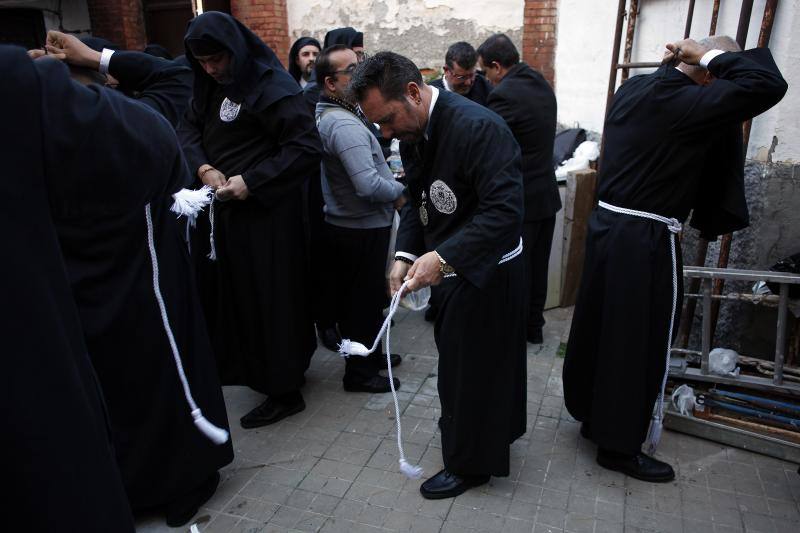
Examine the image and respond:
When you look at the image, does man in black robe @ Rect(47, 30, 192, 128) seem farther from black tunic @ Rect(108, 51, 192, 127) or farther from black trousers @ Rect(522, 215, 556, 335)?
black trousers @ Rect(522, 215, 556, 335)

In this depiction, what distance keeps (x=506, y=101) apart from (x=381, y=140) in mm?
923

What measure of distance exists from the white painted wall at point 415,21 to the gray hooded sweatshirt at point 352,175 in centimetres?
441

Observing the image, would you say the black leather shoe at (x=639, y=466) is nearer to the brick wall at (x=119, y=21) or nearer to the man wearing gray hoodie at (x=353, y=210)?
the man wearing gray hoodie at (x=353, y=210)

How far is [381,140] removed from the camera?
4.34 m

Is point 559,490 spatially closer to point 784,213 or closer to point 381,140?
point 784,213

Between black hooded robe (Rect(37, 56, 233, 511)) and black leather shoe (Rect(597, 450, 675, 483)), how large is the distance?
1.86 metres

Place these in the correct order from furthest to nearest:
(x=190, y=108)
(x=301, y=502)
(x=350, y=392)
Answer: (x=350, y=392) < (x=190, y=108) < (x=301, y=502)

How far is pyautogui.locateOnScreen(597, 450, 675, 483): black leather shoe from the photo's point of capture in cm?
288

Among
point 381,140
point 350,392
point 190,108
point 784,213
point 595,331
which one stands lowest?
point 350,392

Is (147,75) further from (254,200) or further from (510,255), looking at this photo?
(510,255)

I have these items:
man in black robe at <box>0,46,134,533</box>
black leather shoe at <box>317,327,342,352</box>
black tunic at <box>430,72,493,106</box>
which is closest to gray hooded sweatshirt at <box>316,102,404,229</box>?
black leather shoe at <box>317,327,342,352</box>

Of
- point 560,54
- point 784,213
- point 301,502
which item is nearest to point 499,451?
point 301,502

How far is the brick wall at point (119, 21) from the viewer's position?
888 centimetres

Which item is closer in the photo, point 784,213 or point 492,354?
point 492,354
